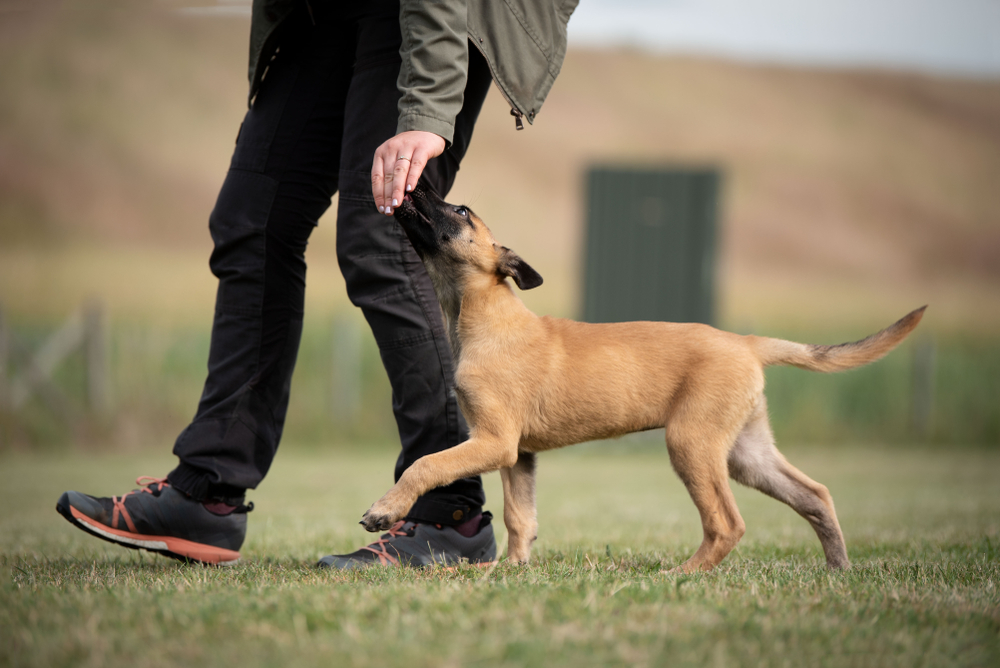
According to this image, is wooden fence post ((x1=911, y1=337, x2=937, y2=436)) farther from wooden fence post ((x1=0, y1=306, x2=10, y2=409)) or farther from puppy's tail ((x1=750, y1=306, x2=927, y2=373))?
wooden fence post ((x1=0, y1=306, x2=10, y2=409))

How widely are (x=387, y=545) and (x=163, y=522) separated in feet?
2.67

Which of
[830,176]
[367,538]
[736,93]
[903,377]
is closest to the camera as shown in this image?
[367,538]

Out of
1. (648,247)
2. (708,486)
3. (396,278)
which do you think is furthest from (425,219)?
(648,247)

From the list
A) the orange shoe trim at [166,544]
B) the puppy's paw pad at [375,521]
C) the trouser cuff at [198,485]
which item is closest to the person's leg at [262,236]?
the trouser cuff at [198,485]

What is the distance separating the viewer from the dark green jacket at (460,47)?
277cm

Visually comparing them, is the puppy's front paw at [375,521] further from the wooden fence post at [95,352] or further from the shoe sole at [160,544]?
the wooden fence post at [95,352]

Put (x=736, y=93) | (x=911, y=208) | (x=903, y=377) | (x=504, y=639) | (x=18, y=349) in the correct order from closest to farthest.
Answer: (x=504, y=639)
(x=18, y=349)
(x=903, y=377)
(x=911, y=208)
(x=736, y=93)

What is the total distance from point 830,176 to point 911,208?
3.89 meters

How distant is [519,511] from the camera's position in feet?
11.0

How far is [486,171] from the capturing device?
116ft

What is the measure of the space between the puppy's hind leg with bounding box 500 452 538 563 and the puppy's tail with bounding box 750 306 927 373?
0.99 metres

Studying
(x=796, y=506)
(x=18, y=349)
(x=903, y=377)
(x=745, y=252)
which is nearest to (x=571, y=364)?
(x=796, y=506)

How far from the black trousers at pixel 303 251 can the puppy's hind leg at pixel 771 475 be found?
1051mm

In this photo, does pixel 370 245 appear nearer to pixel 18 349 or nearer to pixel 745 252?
pixel 18 349
